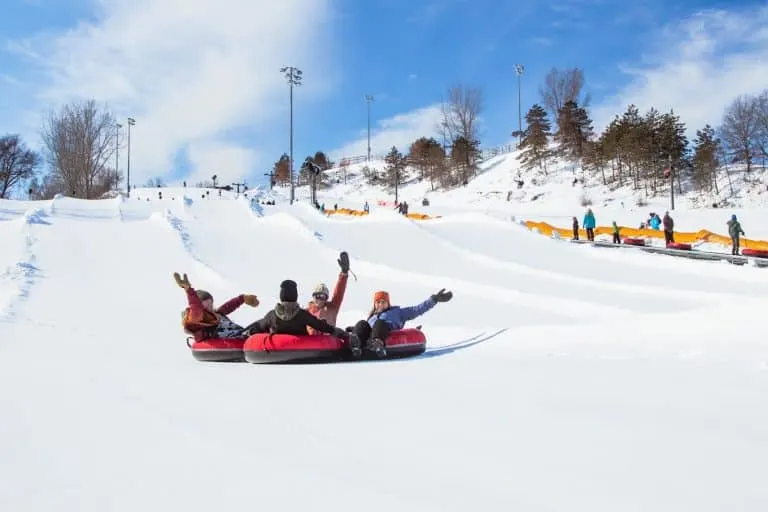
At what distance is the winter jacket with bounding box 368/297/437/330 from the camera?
7052 mm

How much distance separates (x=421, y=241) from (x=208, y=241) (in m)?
7.74

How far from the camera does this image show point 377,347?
22.1ft

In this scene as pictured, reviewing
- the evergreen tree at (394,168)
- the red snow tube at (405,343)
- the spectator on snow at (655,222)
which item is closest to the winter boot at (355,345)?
the red snow tube at (405,343)

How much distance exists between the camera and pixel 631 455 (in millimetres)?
3010

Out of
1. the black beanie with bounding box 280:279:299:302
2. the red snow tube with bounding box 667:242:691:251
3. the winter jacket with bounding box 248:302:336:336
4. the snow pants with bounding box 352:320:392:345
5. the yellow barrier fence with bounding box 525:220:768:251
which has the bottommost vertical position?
the snow pants with bounding box 352:320:392:345

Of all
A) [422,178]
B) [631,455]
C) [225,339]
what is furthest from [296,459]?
[422,178]

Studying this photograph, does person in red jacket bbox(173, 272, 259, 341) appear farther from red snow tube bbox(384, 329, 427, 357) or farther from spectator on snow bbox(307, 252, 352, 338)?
red snow tube bbox(384, 329, 427, 357)

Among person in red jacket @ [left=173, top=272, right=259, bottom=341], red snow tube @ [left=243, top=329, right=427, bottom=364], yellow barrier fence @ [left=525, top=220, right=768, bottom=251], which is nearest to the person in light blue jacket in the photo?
red snow tube @ [left=243, top=329, right=427, bottom=364]

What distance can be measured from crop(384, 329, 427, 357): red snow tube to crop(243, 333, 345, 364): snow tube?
0.66 metres

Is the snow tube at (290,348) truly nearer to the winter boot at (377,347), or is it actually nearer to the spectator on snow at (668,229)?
the winter boot at (377,347)

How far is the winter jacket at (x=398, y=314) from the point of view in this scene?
23.1 ft

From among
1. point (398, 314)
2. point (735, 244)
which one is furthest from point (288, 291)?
point (735, 244)

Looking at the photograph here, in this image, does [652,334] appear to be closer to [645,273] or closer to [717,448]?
[717,448]

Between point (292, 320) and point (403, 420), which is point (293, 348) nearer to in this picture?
point (292, 320)
